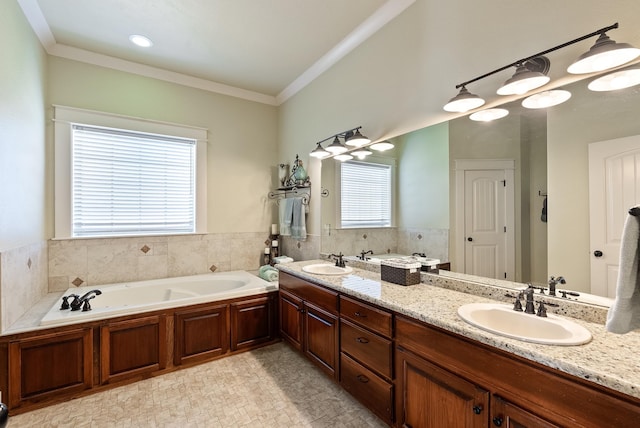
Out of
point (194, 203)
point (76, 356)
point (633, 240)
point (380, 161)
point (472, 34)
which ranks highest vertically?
point (472, 34)

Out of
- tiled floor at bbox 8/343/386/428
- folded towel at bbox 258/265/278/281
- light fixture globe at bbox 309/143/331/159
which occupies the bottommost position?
tiled floor at bbox 8/343/386/428

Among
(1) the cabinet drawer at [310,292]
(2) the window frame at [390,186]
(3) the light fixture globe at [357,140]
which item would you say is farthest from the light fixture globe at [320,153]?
(1) the cabinet drawer at [310,292]

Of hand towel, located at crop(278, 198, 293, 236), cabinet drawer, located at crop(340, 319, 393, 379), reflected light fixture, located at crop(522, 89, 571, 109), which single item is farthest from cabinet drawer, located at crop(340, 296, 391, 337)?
hand towel, located at crop(278, 198, 293, 236)

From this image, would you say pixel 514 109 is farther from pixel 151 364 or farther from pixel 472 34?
pixel 151 364

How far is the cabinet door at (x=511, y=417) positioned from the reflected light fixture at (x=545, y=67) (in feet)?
4.80

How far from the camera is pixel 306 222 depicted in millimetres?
3514

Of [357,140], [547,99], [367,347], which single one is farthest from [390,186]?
[367,347]

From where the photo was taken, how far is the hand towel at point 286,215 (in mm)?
3637

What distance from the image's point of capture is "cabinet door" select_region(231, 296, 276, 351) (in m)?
2.90

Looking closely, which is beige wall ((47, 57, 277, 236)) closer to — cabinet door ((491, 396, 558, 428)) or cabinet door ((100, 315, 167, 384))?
cabinet door ((100, 315, 167, 384))

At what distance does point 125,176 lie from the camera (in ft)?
10.5

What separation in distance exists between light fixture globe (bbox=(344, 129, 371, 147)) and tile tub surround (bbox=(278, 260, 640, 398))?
4.13 ft

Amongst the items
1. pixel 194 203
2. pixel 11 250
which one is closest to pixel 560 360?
pixel 11 250

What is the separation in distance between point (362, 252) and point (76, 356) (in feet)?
7.90
